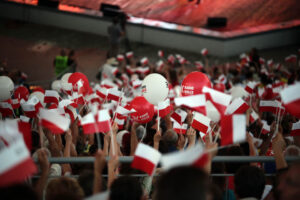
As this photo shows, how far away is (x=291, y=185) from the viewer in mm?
2211

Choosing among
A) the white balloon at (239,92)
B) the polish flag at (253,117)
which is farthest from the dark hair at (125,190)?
the white balloon at (239,92)

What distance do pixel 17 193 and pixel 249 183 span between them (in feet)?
5.22

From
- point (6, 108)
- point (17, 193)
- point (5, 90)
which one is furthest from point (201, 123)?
point (5, 90)

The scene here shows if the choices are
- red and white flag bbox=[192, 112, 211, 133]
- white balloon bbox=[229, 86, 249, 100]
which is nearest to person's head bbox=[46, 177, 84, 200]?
red and white flag bbox=[192, 112, 211, 133]

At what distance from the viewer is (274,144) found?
3.02 meters

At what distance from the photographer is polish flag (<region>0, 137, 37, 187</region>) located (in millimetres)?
2117

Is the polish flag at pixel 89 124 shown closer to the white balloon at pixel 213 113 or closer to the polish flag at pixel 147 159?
the polish flag at pixel 147 159

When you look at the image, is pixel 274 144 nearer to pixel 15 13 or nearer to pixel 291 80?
pixel 291 80

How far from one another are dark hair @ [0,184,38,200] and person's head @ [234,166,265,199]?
57.1 inches

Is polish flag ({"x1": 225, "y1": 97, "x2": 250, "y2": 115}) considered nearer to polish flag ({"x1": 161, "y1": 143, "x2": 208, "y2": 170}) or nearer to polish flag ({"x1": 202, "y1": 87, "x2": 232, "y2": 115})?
polish flag ({"x1": 202, "y1": 87, "x2": 232, "y2": 115})

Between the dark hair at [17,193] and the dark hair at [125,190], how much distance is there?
474mm

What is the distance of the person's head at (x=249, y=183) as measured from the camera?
2.63 meters

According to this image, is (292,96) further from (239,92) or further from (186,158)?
(239,92)

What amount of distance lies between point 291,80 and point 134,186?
676cm
